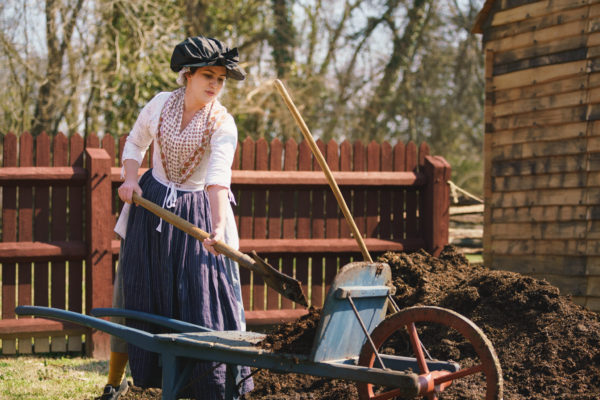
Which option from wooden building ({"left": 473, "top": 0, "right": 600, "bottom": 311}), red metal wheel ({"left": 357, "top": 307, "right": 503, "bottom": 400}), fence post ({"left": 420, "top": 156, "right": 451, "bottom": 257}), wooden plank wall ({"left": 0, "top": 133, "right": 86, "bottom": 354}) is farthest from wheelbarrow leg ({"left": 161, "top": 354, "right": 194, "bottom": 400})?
wooden building ({"left": 473, "top": 0, "right": 600, "bottom": 311})

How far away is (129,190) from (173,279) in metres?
0.48

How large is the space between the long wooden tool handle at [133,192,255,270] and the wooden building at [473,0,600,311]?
4166mm

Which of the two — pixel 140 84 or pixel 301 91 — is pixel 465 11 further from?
pixel 140 84

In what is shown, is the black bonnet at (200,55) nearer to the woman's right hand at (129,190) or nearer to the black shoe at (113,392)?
the woman's right hand at (129,190)

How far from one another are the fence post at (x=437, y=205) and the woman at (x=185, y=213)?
10.0ft

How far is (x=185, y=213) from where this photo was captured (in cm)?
349

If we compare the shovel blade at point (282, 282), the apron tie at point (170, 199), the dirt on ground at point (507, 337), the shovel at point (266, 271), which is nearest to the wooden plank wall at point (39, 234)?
the dirt on ground at point (507, 337)

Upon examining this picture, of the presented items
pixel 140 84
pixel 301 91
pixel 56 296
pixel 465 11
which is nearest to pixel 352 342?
pixel 56 296

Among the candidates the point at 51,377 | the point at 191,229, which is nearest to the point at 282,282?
the point at 191,229

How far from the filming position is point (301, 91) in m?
15.5

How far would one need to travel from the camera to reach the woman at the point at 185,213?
11.1ft

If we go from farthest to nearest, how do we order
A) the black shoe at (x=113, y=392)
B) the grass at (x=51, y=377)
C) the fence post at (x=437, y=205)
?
the fence post at (x=437, y=205) → the grass at (x=51, y=377) → the black shoe at (x=113, y=392)

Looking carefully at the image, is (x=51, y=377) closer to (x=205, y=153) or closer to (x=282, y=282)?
(x=205, y=153)

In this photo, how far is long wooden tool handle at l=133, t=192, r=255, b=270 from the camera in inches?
115
